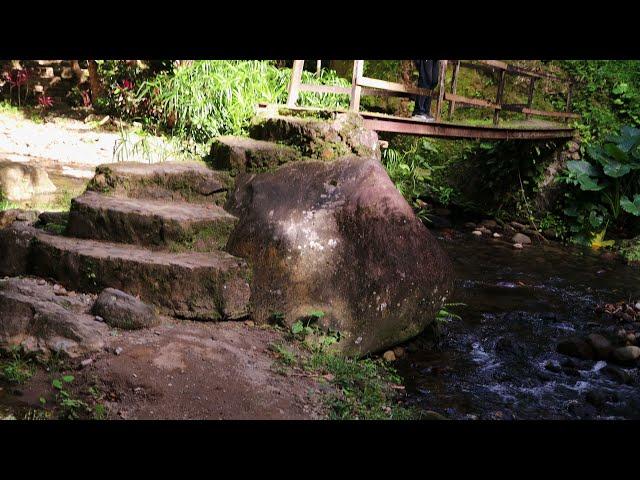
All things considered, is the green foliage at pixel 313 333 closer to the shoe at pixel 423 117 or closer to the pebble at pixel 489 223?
the shoe at pixel 423 117

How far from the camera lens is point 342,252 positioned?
5.43 meters

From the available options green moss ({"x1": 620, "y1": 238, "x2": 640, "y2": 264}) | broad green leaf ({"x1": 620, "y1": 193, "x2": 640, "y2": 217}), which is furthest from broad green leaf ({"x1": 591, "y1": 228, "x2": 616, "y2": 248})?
broad green leaf ({"x1": 620, "y1": 193, "x2": 640, "y2": 217})

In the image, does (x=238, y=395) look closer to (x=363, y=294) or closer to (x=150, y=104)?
(x=363, y=294)

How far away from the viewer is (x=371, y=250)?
548 centimetres

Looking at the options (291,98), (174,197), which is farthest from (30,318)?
(291,98)

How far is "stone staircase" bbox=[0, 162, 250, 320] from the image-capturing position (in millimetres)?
4867

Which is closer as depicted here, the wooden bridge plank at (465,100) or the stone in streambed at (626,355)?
the stone in streambed at (626,355)

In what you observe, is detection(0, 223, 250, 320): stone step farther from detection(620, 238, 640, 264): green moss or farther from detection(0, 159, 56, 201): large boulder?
detection(620, 238, 640, 264): green moss

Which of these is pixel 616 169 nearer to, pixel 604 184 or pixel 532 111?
pixel 604 184

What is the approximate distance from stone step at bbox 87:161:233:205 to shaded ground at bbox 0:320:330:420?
1.61 meters

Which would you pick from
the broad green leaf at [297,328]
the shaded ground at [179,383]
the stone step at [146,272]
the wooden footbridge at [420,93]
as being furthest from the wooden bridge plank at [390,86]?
the shaded ground at [179,383]

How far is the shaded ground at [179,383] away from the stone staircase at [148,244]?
389 mm

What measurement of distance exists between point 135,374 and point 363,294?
204 centimetres

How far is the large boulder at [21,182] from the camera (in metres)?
7.75
